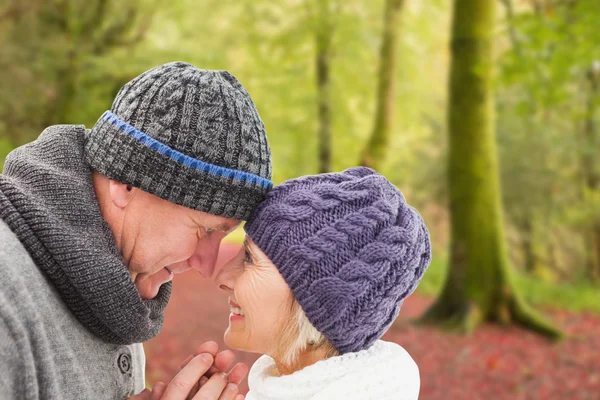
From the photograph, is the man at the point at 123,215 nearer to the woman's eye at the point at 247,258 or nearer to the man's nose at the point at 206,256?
Answer: the man's nose at the point at 206,256

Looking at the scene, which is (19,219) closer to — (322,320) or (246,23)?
(322,320)

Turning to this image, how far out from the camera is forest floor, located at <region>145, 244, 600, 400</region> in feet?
24.2

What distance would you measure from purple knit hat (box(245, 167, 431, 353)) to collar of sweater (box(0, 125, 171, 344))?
513mm

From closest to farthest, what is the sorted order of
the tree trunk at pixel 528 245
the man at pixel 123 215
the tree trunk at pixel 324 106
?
1. the man at pixel 123 215
2. the tree trunk at pixel 324 106
3. the tree trunk at pixel 528 245

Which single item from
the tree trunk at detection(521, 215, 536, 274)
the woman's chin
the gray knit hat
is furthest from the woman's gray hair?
the tree trunk at detection(521, 215, 536, 274)

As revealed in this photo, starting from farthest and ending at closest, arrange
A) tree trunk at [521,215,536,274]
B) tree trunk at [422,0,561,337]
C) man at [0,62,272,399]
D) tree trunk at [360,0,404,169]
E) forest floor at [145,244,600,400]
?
1. tree trunk at [521,215,536,274]
2. tree trunk at [360,0,404,169]
3. tree trunk at [422,0,561,337]
4. forest floor at [145,244,600,400]
5. man at [0,62,272,399]

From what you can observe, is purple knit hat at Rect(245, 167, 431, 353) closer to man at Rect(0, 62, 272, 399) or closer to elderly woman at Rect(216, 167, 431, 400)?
elderly woman at Rect(216, 167, 431, 400)

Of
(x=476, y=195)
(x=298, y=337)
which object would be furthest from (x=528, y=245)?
(x=298, y=337)

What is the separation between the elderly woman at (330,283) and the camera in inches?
80.9

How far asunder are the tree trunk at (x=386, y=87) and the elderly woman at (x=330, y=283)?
894cm

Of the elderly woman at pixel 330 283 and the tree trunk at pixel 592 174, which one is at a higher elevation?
the elderly woman at pixel 330 283

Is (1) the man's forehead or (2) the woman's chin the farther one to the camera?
(2) the woman's chin

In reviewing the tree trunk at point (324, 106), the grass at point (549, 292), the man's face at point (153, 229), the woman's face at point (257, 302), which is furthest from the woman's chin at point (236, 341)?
the tree trunk at point (324, 106)

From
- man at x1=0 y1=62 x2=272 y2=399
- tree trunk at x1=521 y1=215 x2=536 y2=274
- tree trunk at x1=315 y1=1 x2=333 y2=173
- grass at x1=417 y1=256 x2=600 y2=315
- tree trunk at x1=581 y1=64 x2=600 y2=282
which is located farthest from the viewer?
tree trunk at x1=521 y1=215 x2=536 y2=274
